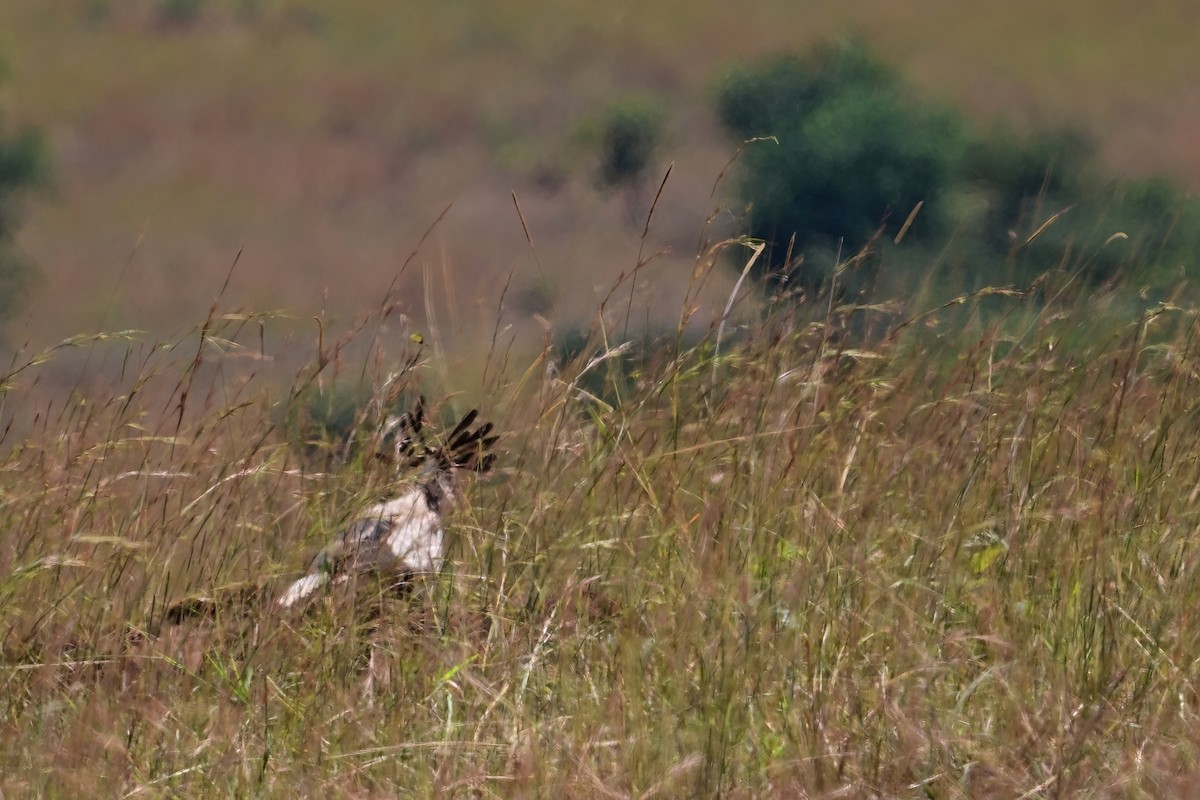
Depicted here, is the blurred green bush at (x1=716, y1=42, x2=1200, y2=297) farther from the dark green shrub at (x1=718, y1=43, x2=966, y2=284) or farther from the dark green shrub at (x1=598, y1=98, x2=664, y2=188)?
the dark green shrub at (x1=598, y1=98, x2=664, y2=188)

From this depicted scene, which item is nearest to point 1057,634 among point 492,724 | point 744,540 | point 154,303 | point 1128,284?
point 744,540

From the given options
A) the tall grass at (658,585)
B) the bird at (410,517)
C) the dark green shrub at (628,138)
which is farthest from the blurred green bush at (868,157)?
the bird at (410,517)

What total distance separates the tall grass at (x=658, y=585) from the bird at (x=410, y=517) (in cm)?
5

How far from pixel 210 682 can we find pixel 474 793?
532mm

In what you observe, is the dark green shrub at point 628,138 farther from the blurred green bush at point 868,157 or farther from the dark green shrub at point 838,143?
the dark green shrub at point 838,143

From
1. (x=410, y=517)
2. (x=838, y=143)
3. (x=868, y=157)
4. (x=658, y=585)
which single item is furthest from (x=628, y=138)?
(x=658, y=585)

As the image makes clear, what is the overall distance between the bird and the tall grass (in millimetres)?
47

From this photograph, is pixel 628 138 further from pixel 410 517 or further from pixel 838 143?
pixel 410 517

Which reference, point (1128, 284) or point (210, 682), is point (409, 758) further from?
point (1128, 284)

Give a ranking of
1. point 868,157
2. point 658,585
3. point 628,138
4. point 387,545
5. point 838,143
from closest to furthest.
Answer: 1. point 658,585
2. point 387,545
3. point 838,143
4. point 868,157
5. point 628,138

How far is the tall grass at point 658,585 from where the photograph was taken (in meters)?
1.83

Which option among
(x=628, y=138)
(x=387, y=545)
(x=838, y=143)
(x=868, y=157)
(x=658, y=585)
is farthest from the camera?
(x=628, y=138)

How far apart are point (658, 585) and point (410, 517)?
494 mm

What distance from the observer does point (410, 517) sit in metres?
2.49
